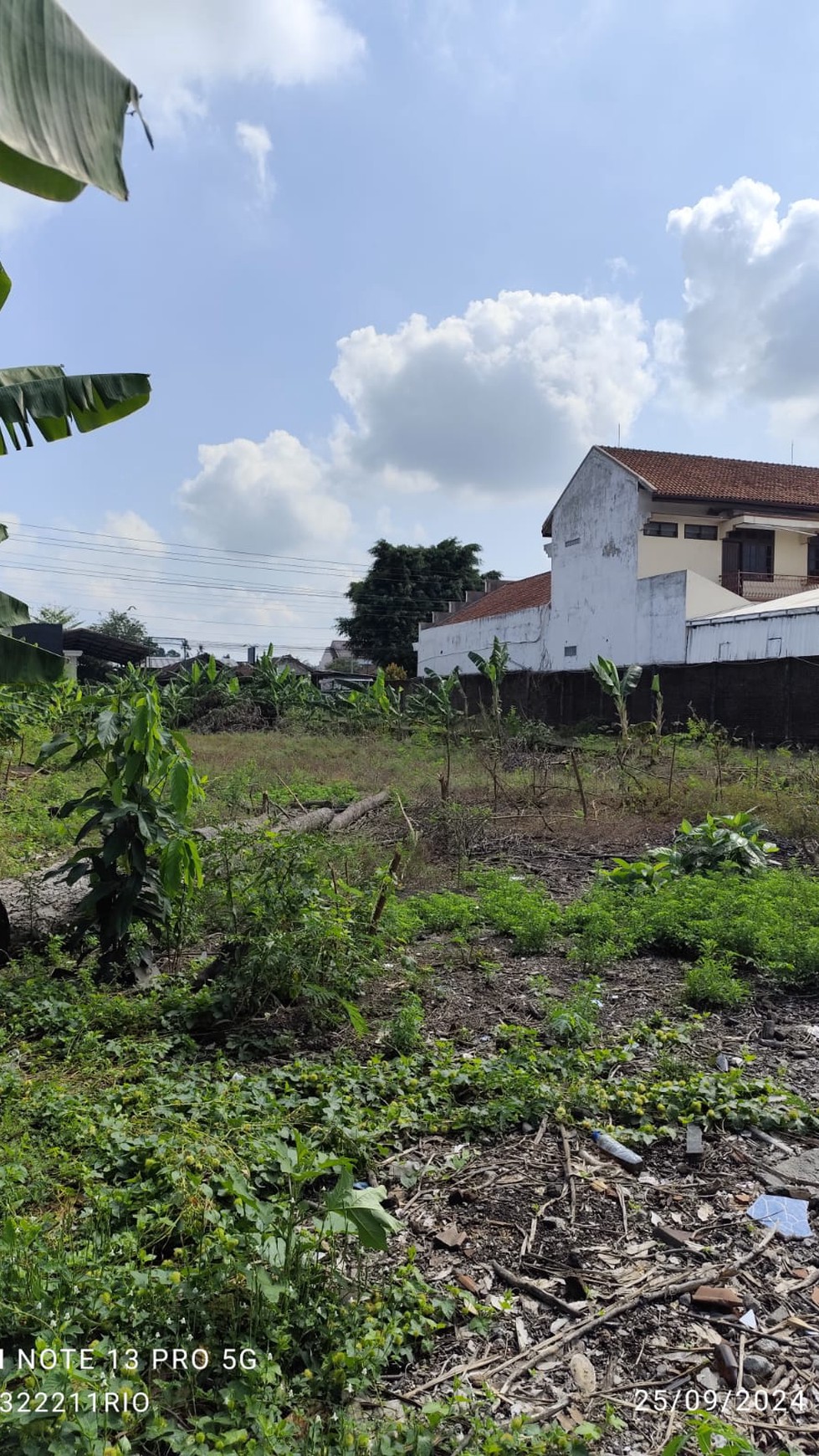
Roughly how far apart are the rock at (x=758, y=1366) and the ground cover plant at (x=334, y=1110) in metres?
0.26

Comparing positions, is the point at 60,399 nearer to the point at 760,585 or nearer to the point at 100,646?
the point at 760,585

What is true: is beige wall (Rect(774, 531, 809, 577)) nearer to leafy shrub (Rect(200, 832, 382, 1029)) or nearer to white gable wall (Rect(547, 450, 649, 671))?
white gable wall (Rect(547, 450, 649, 671))

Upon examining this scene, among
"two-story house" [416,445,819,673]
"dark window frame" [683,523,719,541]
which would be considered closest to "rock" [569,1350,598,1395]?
"two-story house" [416,445,819,673]

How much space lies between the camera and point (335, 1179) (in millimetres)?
2859

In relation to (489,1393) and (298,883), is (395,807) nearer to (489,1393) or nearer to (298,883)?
(298,883)

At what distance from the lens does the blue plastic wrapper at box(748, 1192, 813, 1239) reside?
267 cm

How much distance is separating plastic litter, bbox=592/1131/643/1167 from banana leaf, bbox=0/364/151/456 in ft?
13.7

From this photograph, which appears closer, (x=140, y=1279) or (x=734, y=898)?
(x=140, y=1279)

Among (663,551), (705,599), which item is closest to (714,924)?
(705,599)

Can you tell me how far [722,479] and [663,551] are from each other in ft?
11.2

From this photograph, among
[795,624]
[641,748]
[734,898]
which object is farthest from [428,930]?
[795,624]

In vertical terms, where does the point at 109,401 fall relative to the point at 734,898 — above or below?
above

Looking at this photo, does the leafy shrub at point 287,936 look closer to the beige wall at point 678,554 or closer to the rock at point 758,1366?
the rock at point 758,1366

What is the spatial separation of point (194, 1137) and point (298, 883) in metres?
1.73
